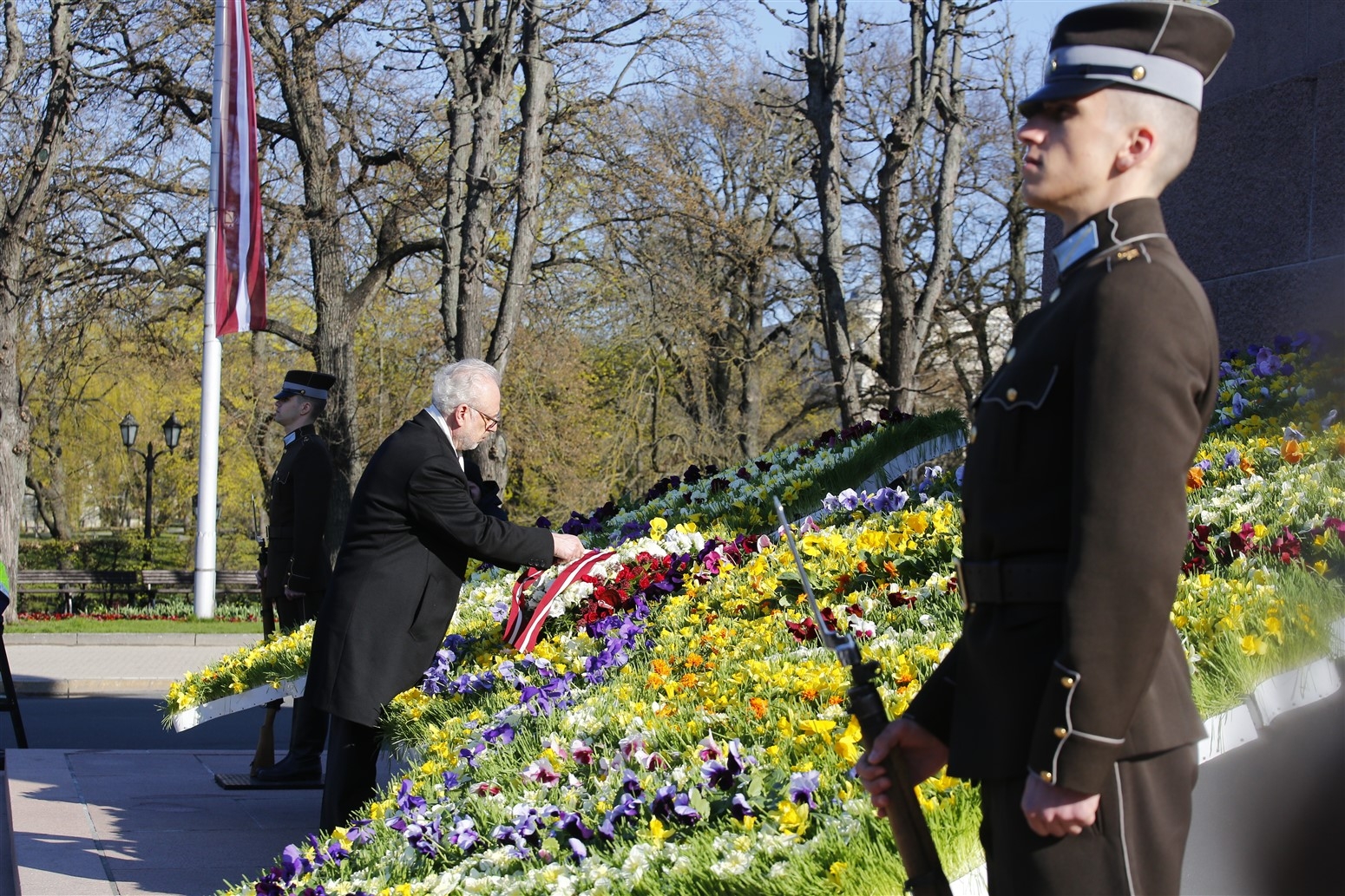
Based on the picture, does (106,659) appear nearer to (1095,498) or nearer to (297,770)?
(297,770)

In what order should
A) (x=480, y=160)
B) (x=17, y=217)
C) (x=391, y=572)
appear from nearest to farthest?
(x=391, y=572) < (x=480, y=160) < (x=17, y=217)

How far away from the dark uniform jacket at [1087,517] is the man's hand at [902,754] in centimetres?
10

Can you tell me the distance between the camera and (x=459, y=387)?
5141 millimetres

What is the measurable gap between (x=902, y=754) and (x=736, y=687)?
2.29m

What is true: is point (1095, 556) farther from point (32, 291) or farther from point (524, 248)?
point (32, 291)

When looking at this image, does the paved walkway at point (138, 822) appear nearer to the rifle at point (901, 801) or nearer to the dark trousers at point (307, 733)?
the dark trousers at point (307, 733)

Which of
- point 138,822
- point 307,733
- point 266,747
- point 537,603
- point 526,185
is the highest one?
point 526,185

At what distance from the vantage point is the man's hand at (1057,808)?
1913 millimetres

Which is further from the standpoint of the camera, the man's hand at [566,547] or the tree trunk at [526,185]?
the tree trunk at [526,185]

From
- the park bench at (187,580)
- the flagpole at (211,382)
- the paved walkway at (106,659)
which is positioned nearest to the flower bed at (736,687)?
the paved walkway at (106,659)

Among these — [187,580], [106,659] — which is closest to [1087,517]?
[106,659]

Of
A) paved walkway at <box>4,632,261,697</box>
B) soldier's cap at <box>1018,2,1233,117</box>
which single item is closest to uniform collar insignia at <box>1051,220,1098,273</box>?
soldier's cap at <box>1018,2,1233,117</box>

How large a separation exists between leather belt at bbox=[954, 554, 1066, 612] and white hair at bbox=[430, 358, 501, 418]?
319cm

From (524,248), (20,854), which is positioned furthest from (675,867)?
(524,248)
